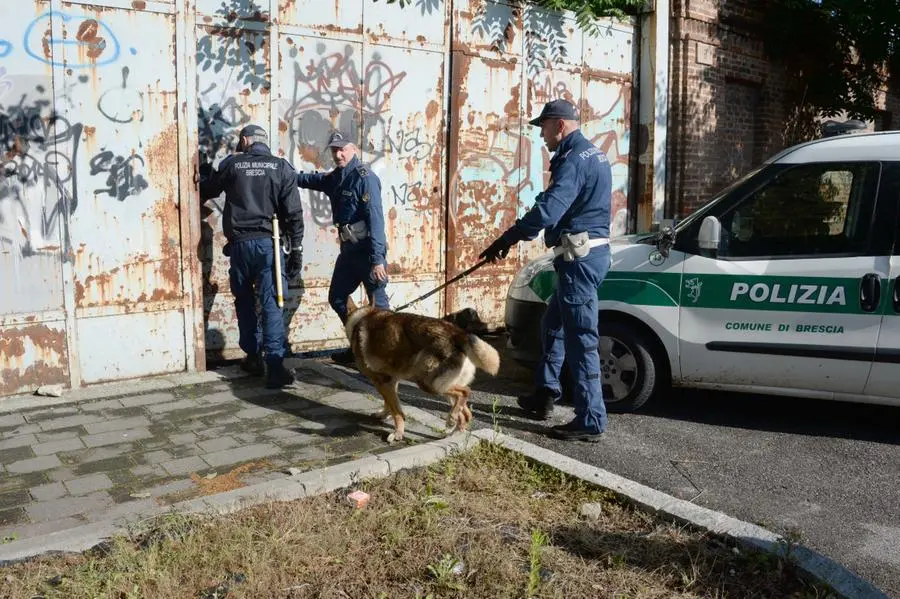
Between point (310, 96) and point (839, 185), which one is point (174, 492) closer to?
point (310, 96)

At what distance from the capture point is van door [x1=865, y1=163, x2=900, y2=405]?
17.5 ft

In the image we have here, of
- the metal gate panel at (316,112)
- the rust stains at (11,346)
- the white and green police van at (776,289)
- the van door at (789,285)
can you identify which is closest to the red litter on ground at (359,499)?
the white and green police van at (776,289)

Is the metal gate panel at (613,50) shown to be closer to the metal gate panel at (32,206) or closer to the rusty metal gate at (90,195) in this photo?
the rusty metal gate at (90,195)

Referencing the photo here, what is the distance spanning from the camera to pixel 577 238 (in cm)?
535

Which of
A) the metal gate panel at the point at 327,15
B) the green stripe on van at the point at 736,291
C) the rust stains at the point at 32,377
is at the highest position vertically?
the metal gate panel at the point at 327,15

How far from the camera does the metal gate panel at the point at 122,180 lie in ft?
20.2

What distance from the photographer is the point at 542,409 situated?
5922 mm

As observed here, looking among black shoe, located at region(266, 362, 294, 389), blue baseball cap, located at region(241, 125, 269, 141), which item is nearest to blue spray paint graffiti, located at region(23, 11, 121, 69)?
blue baseball cap, located at region(241, 125, 269, 141)

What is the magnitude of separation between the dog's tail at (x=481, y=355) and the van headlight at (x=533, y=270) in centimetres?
147

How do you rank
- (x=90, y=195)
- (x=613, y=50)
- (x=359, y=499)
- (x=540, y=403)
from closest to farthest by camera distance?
(x=359, y=499)
(x=540, y=403)
(x=90, y=195)
(x=613, y=50)

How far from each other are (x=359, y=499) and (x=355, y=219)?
2.98m

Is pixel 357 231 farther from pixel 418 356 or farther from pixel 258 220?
pixel 418 356

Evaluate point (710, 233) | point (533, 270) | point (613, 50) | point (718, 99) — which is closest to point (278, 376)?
point (533, 270)

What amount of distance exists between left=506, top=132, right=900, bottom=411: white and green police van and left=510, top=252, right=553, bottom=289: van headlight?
14cm
